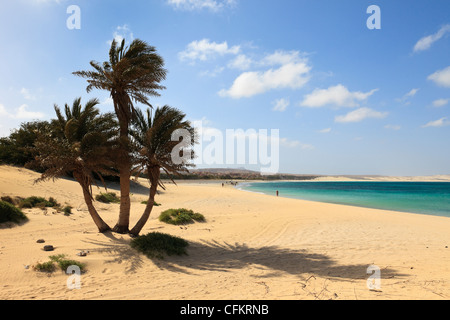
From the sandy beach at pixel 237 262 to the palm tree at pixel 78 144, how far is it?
8.56 feet

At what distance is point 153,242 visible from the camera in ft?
27.9

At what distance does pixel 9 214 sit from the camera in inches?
Answer: 429

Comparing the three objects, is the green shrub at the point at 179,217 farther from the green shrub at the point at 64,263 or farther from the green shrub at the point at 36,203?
the green shrub at the point at 64,263

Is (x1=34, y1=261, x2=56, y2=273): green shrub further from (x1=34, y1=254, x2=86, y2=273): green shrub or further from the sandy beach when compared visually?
the sandy beach

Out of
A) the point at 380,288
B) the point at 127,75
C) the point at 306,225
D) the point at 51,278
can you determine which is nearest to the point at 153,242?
the point at 51,278

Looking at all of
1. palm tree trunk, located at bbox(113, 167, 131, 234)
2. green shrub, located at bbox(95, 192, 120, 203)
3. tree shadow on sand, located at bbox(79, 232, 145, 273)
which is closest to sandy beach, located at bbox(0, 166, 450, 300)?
tree shadow on sand, located at bbox(79, 232, 145, 273)

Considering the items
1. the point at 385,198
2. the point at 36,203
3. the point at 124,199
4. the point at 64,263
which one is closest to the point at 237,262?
the point at 64,263

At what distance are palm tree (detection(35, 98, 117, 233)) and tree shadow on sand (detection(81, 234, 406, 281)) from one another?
285cm

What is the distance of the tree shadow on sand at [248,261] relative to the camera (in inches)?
286

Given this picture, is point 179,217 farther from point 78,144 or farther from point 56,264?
point 56,264

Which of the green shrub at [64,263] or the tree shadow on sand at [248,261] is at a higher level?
the green shrub at [64,263]

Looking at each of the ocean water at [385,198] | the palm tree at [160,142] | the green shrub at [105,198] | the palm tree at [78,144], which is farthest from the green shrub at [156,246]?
the ocean water at [385,198]

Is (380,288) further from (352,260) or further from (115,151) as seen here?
(115,151)

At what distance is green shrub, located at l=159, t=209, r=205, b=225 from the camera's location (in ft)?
46.5
